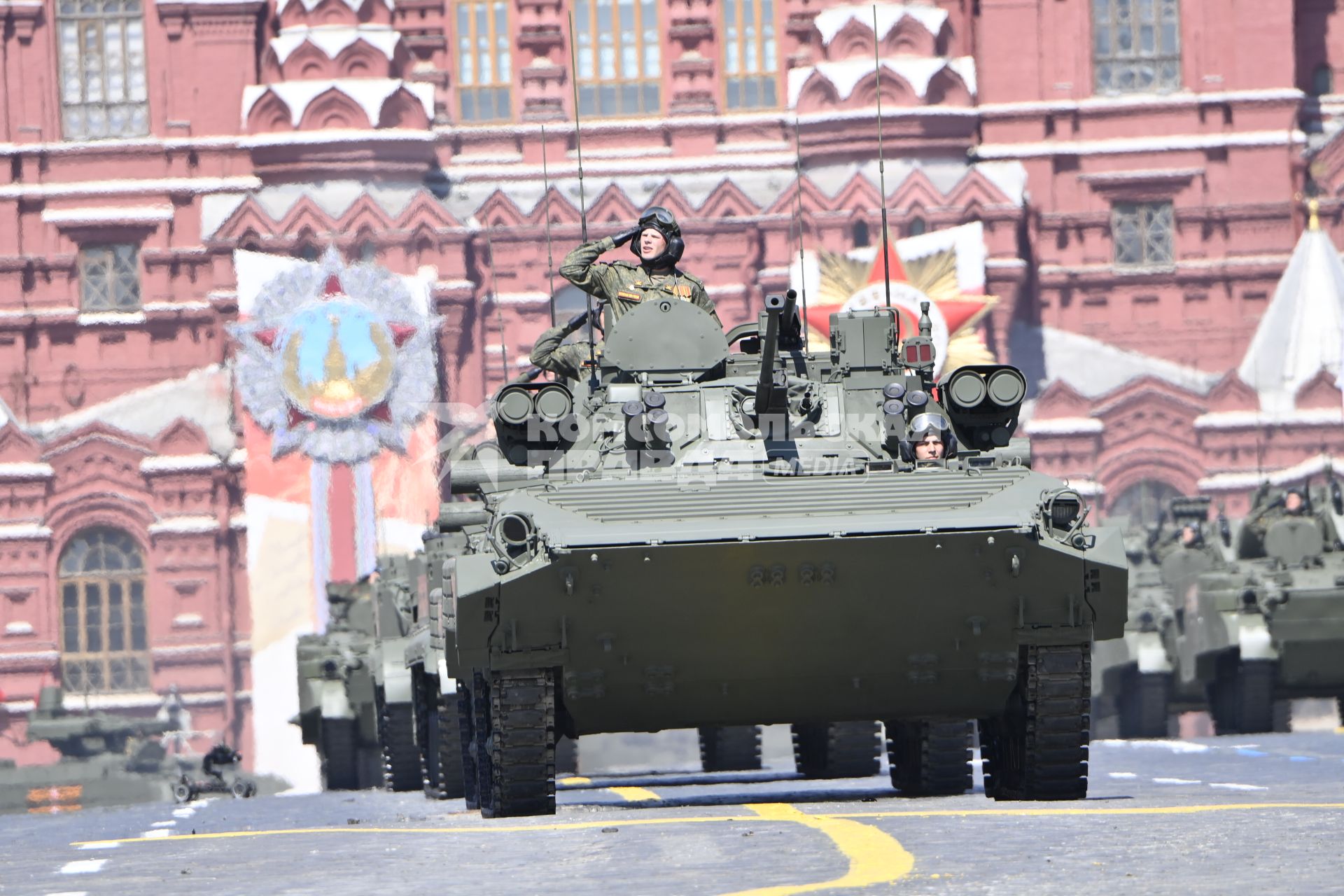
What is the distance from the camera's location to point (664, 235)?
53.4 feet

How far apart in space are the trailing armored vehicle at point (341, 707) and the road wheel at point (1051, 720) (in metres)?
15.0

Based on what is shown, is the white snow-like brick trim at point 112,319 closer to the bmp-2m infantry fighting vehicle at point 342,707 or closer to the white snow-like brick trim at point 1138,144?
the white snow-like brick trim at point 1138,144

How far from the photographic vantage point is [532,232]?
49.2 metres

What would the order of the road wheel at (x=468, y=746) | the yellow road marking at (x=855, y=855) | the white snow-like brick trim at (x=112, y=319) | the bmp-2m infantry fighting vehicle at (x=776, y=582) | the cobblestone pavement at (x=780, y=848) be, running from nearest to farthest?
the yellow road marking at (x=855, y=855)
the cobblestone pavement at (x=780, y=848)
the bmp-2m infantry fighting vehicle at (x=776, y=582)
the road wheel at (x=468, y=746)
the white snow-like brick trim at (x=112, y=319)

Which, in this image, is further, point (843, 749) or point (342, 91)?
point (342, 91)

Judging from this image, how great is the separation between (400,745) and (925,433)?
39.2ft

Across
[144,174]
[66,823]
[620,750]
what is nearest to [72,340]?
[144,174]

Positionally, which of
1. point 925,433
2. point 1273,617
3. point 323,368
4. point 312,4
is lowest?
point 1273,617

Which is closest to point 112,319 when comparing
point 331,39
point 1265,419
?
point 331,39

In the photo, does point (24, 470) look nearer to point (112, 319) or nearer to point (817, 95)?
point (112, 319)

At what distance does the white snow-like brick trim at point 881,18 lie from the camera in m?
48.3

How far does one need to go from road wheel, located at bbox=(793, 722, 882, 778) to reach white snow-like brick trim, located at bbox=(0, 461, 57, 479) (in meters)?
30.4

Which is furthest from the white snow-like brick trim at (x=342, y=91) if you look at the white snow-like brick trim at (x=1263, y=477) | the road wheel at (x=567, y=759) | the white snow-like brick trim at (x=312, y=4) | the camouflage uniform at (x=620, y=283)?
the camouflage uniform at (x=620, y=283)

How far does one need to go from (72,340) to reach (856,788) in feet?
112
